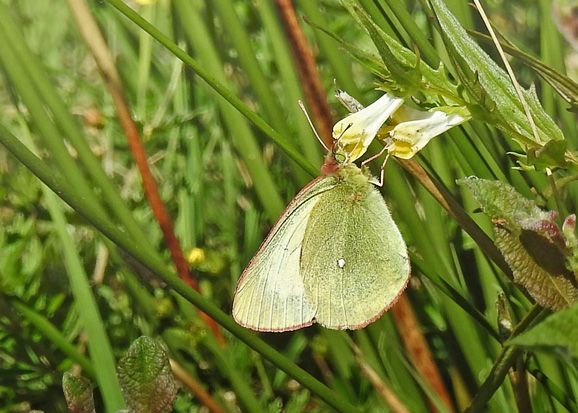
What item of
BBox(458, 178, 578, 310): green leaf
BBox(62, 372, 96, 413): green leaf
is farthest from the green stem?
BBox(62, 372, 96, 413): green leaf

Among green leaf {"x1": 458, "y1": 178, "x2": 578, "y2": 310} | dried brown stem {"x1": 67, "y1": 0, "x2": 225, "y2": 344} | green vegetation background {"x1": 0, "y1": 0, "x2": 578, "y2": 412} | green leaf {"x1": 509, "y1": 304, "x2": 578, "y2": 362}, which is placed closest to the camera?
green leaf {"x1": 509, "y1": 304, "x2": 578, "y2": 362}

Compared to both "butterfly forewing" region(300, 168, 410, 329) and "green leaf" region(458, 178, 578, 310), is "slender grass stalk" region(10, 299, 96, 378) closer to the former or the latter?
"butterfly forewing" region(300, 168, 410, 329)

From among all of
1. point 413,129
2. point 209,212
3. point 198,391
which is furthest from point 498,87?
point 209,212

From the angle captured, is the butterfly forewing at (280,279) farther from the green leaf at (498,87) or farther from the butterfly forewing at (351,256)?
the green leaf at (498,87)

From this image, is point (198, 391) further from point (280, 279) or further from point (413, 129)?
point (413, 129)

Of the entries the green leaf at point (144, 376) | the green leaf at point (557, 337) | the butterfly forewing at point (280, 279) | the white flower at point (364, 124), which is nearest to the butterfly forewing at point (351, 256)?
the butterfly forewing at point (280, 279)

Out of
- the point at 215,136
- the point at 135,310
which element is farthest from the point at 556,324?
the point at 215,136
